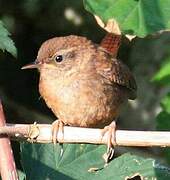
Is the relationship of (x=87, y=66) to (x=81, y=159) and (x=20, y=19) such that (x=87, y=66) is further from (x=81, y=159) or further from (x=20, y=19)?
(x=20, y=19)

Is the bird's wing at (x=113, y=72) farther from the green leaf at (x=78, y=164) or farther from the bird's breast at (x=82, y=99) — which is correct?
the green leaf at (x=78, y=164)

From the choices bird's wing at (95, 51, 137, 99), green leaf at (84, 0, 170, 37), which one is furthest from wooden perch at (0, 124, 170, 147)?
bird's wing at (95, 51, 137, 99)

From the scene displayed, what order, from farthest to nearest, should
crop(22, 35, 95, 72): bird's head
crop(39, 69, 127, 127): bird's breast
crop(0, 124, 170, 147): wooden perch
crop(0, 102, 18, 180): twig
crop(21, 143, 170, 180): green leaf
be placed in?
1. crop(22, 35, 95, 72): bird's head
2. crop(39, 69, 127, 127): bird's breast
3. crop(21, 143, 170, 180): green leaf
4. crop(0, 124, 170, 147): wooden perch
5. crop(0, 102, 18, 180): twig

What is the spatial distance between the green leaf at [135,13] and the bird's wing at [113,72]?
3.82 feet

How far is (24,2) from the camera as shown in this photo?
556cm

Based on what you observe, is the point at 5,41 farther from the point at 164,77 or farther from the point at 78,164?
the point at 164,77

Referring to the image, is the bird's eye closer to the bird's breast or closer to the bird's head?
the bird's head

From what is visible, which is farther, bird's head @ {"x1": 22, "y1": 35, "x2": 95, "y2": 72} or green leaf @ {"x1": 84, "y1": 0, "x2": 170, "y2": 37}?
bird's head @ {"x1": 22, "y1": 35, "x2": 95, "y2": 72}

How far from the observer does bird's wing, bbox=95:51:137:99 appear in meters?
3.59

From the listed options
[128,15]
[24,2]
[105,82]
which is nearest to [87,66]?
[105,82]

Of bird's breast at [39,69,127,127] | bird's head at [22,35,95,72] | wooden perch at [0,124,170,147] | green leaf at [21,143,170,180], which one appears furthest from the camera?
bird's head at [22,35,95,72]

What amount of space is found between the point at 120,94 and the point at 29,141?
1416mm

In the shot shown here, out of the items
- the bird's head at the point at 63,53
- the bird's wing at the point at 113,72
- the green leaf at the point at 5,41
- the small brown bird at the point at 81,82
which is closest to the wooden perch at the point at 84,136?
the green leaf at the point at 5,41

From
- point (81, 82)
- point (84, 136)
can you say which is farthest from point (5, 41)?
point (81, 82)
